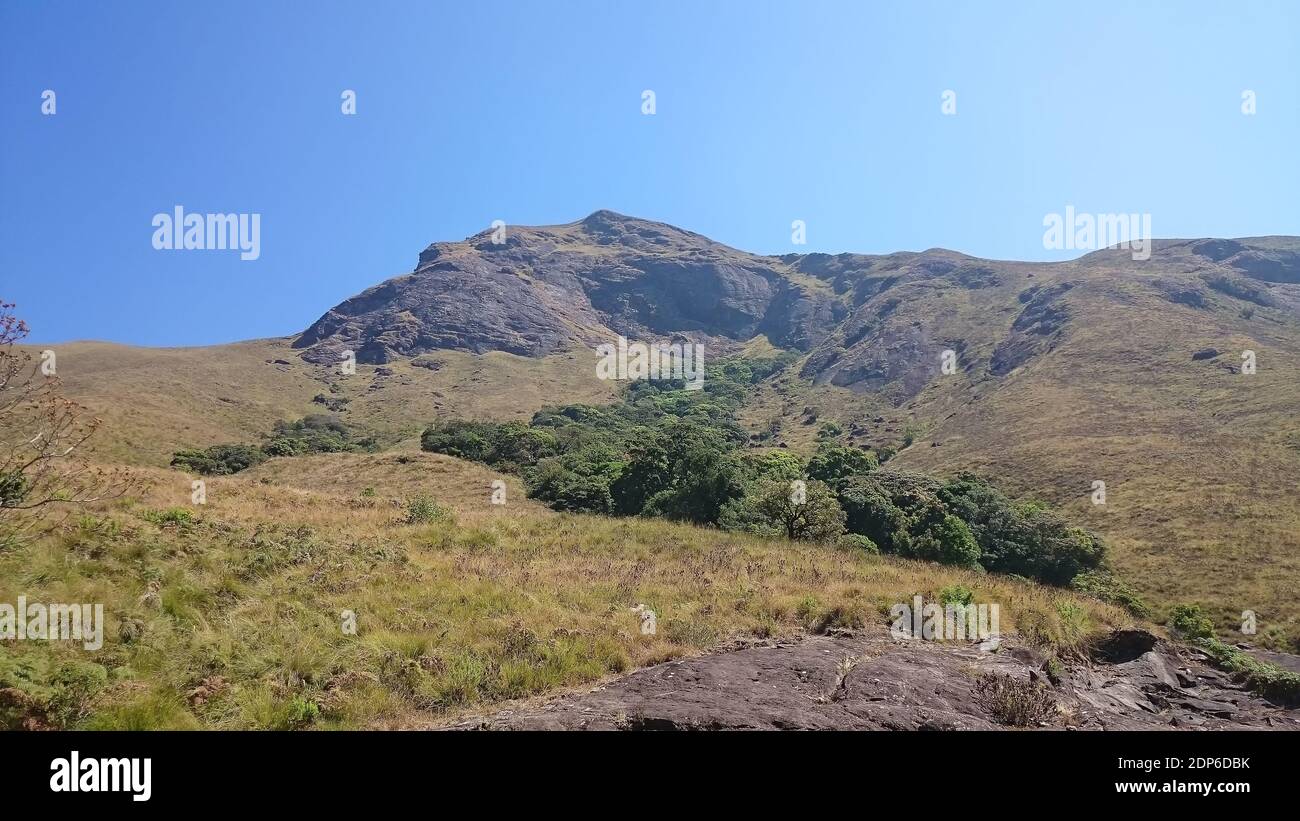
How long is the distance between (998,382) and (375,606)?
108091 millimetres

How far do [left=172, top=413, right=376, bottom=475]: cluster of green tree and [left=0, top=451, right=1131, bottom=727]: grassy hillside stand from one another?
141 feet

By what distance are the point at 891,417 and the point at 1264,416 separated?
48.5 m

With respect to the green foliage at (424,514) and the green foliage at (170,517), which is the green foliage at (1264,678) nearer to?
the green foliage at (424,514)

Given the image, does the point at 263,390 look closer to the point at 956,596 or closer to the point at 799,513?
the point at 799,513

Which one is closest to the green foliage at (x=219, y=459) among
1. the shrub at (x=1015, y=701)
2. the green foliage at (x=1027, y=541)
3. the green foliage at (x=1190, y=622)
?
the shrub at (x=1015, y=701)

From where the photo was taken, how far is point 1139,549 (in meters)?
43.1

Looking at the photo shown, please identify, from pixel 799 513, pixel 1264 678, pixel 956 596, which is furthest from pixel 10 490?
pixel 799 513

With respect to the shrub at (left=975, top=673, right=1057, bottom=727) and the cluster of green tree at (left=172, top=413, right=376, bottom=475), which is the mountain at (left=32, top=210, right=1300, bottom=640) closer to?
the cluster of green tree at (left=172, top=413, right=376, bottom=475)

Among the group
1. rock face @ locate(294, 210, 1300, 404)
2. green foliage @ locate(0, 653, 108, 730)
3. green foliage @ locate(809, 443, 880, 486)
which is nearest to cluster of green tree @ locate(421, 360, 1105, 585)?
green foliage @ locate(809, 443, 880, 486)

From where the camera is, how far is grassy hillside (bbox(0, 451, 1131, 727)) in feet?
21.7

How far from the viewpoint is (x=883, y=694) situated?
7617mm

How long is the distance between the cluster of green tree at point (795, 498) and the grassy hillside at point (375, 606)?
11.0 metres
